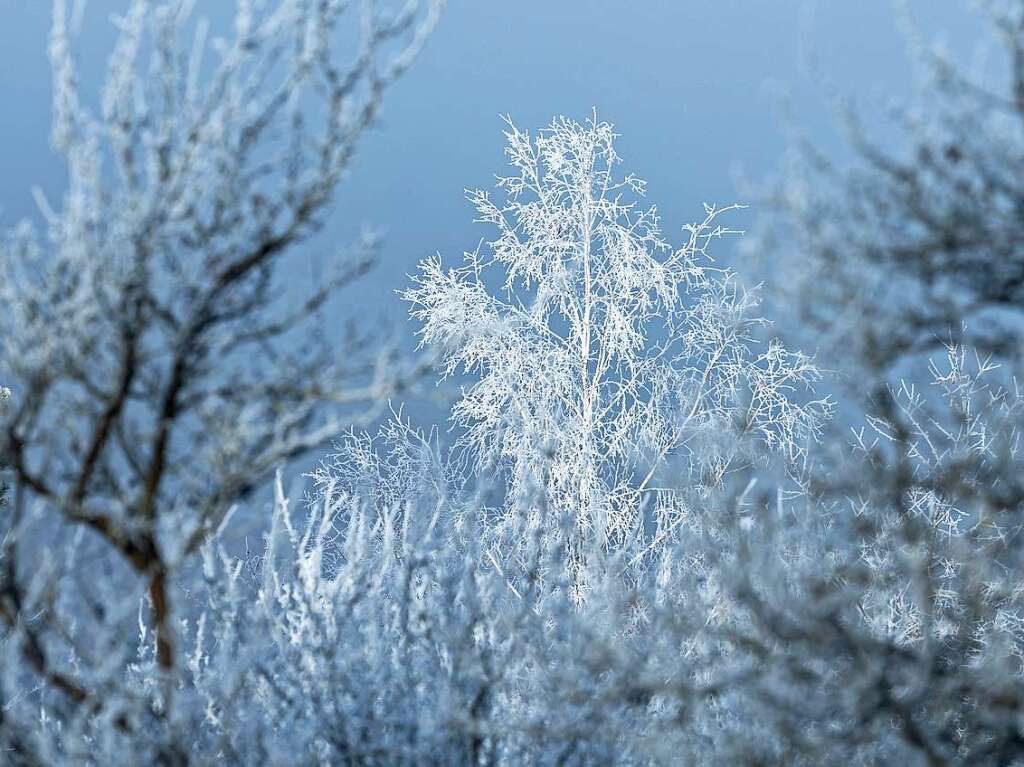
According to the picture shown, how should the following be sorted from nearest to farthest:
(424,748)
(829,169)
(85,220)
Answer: (85,220), (829,169), (424,748)

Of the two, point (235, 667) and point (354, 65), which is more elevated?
point (354, 65)

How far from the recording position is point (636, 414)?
1422cm

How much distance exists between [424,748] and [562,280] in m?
9.61

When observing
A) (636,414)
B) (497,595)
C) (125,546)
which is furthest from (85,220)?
(636,414)

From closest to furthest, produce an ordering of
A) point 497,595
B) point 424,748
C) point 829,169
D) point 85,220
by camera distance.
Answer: point 85,220, point 829,169, point 424,748, point 497,595

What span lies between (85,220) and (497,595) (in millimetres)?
2765

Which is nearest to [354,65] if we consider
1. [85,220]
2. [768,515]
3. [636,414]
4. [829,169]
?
[85,220]

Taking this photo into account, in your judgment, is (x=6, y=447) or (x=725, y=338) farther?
(x=725, y=338)

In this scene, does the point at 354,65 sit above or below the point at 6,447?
above

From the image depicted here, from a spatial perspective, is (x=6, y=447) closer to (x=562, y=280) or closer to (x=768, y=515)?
(x=768, y=515)

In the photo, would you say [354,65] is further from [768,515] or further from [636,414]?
[636,414]

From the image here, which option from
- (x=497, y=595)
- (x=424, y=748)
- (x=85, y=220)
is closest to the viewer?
(x=85, y=220)

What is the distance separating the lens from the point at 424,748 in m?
5.25

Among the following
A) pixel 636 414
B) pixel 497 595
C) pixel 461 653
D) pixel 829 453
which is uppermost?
pixel 636 414
